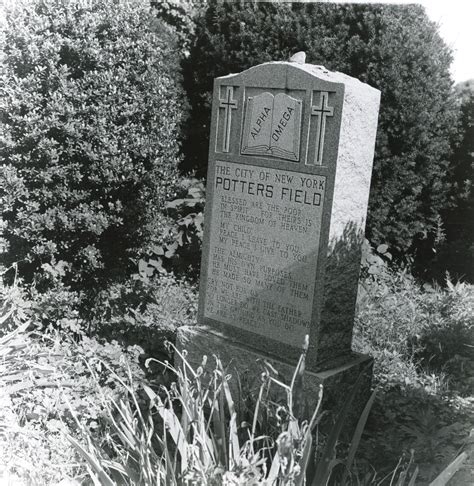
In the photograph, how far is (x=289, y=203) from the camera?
11.8 ft

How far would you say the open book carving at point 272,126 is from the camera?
352 cm

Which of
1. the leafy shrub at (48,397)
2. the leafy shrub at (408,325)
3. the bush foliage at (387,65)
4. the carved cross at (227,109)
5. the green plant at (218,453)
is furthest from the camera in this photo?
the bush foliage at (387,65)

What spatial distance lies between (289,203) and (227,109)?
721 millimetres

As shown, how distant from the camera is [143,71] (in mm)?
5098

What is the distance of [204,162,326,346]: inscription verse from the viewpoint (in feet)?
11.6

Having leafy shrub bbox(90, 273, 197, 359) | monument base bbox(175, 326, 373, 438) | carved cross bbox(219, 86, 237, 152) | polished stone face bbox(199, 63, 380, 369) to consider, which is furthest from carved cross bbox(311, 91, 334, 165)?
leafy shrub bbox(90, 273, 197, 359)

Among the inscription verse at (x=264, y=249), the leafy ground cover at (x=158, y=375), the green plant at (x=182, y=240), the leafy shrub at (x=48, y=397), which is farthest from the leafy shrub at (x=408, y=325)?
the leafy shrub at (x=48, y=397)

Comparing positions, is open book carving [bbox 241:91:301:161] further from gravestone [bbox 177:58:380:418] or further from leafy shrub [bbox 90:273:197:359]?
leafy shrub [bbox 90:273:197:359]

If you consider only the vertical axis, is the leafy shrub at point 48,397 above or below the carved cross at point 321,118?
below

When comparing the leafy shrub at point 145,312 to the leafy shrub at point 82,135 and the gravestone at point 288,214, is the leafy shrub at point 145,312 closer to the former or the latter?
the leafy shrub at point 82,135

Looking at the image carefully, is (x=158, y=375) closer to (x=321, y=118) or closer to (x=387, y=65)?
(x=321, y=118)

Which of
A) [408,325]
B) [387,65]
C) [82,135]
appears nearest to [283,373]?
[408,325]

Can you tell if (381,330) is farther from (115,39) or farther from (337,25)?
(115,39)

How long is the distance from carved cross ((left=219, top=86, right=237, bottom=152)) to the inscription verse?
127 millimetres
